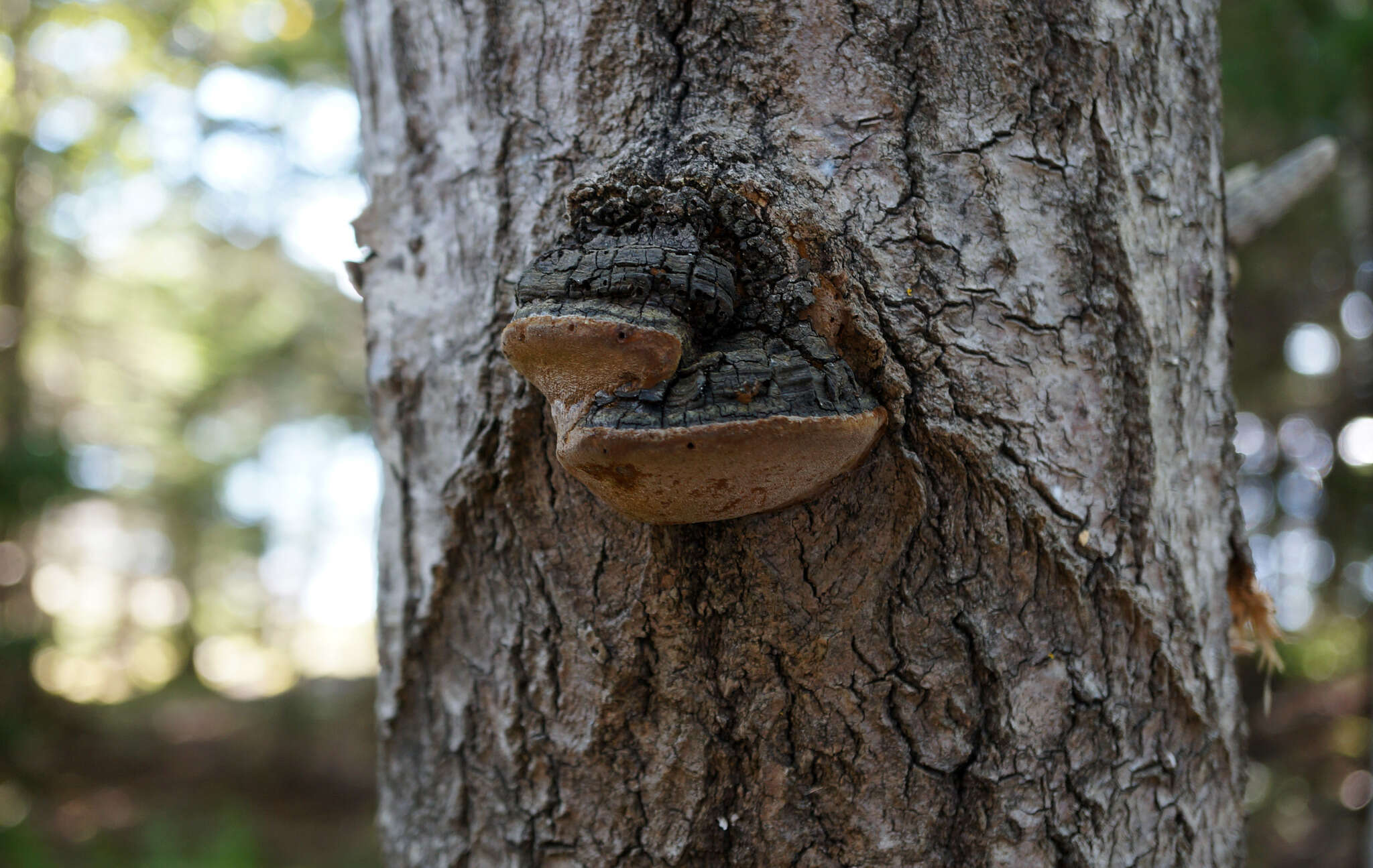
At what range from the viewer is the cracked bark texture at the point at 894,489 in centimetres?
100

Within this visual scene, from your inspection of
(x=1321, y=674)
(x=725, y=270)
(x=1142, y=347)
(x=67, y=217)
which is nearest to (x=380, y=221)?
(x=725, y=270)

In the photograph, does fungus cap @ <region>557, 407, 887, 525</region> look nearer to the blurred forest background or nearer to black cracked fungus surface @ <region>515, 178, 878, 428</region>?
black cracked fungus surface @ <region>515, 178, 878, 428</region>

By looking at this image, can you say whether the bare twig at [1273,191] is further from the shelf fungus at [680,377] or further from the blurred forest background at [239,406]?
the blurred forest background at [239,406]

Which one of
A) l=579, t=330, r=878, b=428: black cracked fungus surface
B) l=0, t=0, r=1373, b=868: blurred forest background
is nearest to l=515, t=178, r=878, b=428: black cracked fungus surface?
l=579, t=330, r=878, b=428: black cracked fungus surface

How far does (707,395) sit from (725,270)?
174mm

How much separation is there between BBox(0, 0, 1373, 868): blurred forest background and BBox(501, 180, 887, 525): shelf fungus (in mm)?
4536

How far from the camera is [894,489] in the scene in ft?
3.25

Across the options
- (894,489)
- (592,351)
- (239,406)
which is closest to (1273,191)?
(894,489)

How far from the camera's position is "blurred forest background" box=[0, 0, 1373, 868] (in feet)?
17.6

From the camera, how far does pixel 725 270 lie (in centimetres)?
94

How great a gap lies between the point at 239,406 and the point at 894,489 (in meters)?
13.4

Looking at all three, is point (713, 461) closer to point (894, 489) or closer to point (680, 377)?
point (680, 377)

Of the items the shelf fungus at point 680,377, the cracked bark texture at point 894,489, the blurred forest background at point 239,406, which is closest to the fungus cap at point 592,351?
the shelf fungus at point 680,377

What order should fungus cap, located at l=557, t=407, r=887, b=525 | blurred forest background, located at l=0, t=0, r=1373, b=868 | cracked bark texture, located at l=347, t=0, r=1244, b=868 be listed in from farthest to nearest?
blurred forest background, located at l=0, t=0, r=1373, b=868
cracked bark texture, located at l=347, t=0, r=1244, b=868
fungus cap, located at l=557, t=407, r=887, b=525
